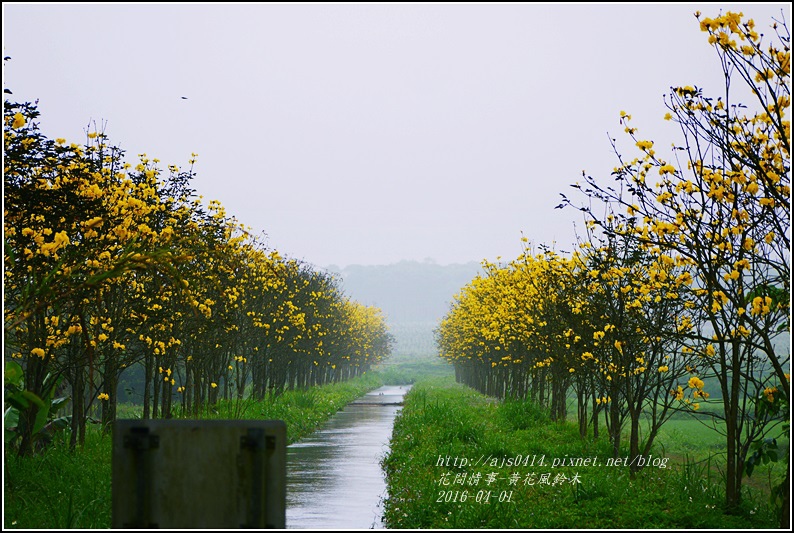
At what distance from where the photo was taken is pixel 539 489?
34.6 feet

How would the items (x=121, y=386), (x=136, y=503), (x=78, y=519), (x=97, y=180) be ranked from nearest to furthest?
(x=136, y=503)
(x=78, y=519)
(x=97, y=180)
(x=121, y=386)

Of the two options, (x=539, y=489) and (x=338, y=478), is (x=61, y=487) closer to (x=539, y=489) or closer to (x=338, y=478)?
(x=338, y=478)

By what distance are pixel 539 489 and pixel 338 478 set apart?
3.64 metres

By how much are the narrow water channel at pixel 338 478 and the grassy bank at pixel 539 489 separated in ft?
0.98

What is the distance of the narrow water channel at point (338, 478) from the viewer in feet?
31.8

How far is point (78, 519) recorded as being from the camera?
746 centimetres

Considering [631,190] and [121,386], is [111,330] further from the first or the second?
[121,386]

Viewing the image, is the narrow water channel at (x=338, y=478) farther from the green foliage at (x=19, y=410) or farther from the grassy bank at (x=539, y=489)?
the green foliage at (x=19, y=410)

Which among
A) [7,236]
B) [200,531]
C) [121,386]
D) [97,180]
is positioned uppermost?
[97,180]

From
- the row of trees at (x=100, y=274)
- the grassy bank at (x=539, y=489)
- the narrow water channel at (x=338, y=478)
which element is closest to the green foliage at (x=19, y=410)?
the row of trees at (x=100, y=274)

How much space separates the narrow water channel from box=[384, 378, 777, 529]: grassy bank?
0.30m

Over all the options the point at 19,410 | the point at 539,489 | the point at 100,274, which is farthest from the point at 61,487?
the point at 539,489

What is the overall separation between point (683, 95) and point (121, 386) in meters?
39.6

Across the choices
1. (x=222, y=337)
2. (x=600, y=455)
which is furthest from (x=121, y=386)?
(x=600, y=455)
